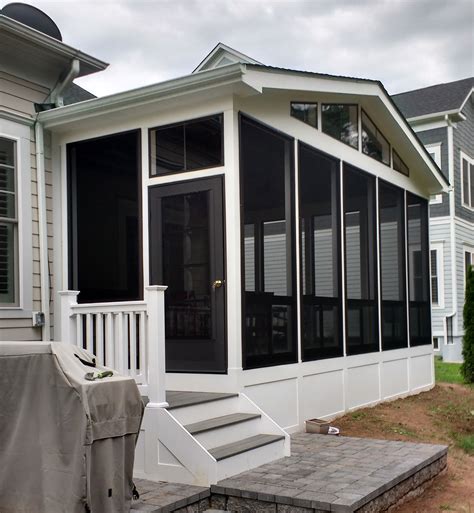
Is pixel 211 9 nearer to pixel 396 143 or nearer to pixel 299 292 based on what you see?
pixel 396 143

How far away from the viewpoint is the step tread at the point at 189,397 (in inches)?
188

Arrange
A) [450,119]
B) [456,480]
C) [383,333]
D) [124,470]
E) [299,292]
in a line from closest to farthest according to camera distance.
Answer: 1. [124,470]
2. [456,480]
3. [299,292]
4. [383,333]
5. [450,119]

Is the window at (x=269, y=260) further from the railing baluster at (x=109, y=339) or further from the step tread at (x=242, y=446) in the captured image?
the railing baluster at (x=109, y=339)

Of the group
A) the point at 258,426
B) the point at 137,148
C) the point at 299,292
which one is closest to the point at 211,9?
the point at 137,148

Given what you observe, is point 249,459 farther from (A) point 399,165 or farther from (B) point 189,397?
(A) point 399,165

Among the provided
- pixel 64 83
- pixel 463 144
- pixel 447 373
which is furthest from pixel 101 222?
pixel 463 144

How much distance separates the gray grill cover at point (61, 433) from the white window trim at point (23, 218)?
2.85 meters

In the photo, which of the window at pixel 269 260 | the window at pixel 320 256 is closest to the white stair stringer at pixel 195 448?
the window at pixel 269 260

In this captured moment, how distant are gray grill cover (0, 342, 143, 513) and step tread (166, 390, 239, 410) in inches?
45.0

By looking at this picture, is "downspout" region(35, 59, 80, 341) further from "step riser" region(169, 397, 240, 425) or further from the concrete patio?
the concrete patio

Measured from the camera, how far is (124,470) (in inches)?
138

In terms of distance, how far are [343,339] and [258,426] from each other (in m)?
2.53

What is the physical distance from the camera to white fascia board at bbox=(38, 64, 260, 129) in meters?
5.21

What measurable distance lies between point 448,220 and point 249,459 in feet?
40.3
